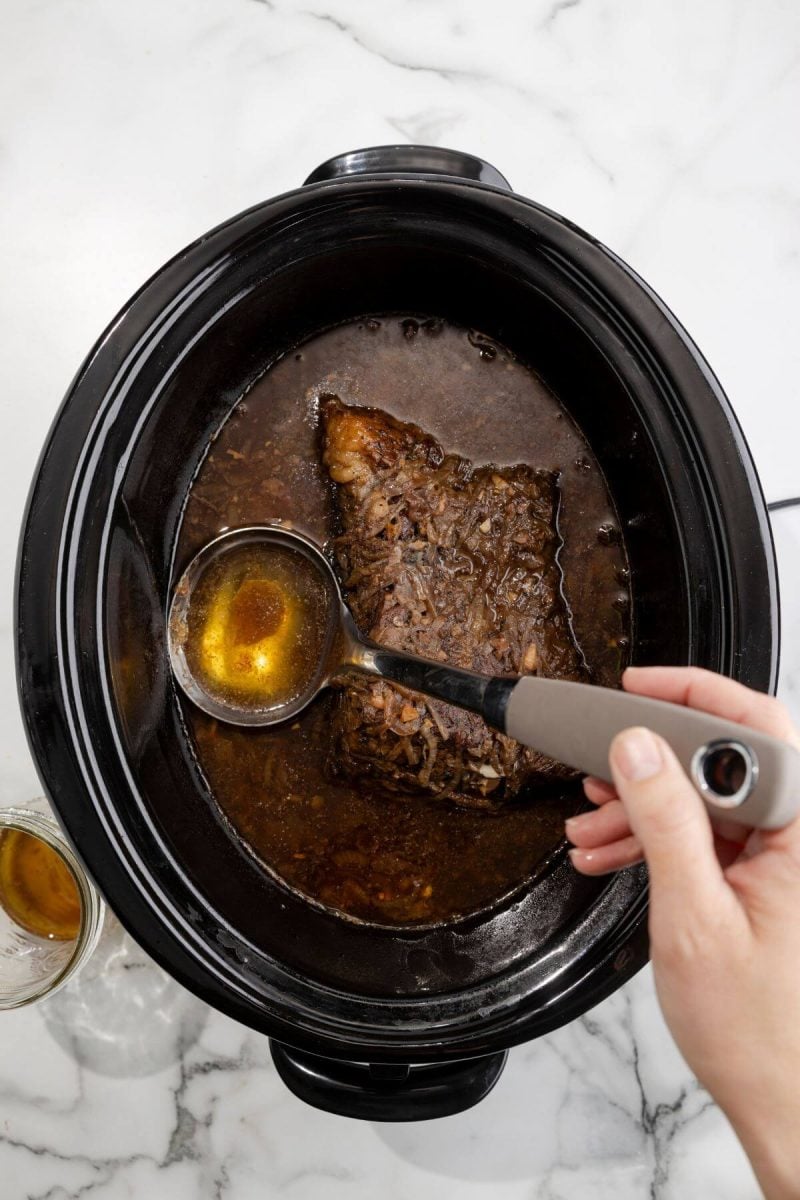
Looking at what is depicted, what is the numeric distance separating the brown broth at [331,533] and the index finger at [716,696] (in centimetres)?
47

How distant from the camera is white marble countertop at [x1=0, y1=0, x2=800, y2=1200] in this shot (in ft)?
5.99

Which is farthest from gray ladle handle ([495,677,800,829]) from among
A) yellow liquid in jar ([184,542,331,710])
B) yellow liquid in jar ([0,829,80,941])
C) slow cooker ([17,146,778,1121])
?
yellow liquid in jar ([0,829,80,941])

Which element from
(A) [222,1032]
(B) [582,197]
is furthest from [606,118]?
(A) [222,1032]

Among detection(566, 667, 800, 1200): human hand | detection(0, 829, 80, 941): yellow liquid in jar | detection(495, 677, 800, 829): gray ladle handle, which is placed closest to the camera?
detection(495, 677, 800, 829): gray ladle handle

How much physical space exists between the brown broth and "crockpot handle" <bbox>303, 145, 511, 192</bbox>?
11.0 inches

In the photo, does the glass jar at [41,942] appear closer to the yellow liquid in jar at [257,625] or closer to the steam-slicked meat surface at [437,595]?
the yellow liquid in jar at [257,625]

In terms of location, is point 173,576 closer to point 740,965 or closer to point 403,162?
point 403,162

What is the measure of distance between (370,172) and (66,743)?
3.26 feet

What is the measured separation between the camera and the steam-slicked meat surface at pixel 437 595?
1567 mm

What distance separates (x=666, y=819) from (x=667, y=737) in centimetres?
10

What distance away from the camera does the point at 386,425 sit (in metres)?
1.64

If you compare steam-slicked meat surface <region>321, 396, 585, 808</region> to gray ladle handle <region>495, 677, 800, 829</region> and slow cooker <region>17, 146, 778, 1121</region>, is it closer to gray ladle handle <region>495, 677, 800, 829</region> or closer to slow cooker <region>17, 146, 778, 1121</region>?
slow cooker <region>17, 146, 778, 1121</region>

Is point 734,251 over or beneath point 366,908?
over

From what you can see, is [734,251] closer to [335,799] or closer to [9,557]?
[335,799]
